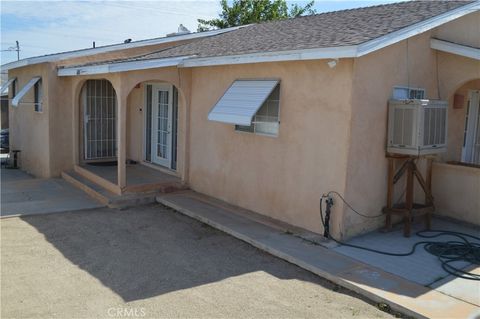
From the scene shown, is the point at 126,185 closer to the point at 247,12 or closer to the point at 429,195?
the point at 429,195

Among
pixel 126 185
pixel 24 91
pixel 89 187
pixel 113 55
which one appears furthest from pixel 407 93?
pixel 24 91

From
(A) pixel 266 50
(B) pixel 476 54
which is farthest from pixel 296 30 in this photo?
(B) pixel 476 54

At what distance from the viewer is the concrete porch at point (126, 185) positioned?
10.4 m

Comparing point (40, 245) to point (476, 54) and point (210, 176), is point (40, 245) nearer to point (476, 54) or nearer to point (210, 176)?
point (210, 176)

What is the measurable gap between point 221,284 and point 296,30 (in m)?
6.47

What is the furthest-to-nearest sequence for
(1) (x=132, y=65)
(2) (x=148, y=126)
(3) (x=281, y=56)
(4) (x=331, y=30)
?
(2) (x=148, y=126) < (1) (x=132, y=65) < (4) (x=331, y=30) < (3) (x=281, y=56)

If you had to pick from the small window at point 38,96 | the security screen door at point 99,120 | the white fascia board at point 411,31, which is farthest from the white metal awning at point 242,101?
the small window at point 38,96

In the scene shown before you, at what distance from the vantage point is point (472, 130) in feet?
34.2

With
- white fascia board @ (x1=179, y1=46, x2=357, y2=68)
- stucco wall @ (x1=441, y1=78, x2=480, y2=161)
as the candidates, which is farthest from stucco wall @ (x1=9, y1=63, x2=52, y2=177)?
stucco wall @ (x1=441, y1=78, x2=480, y2=161)

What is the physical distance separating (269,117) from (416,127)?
9.25 ft

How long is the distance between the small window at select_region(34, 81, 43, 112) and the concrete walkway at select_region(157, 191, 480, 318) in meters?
6.75

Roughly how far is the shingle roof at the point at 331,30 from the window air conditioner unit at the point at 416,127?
54.1 inches

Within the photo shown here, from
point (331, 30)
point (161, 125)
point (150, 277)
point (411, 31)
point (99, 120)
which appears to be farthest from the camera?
point (99, 120)

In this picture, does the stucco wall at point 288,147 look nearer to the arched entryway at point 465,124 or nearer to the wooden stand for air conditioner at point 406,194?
the wooden stand for air conditioner at point 406,194
